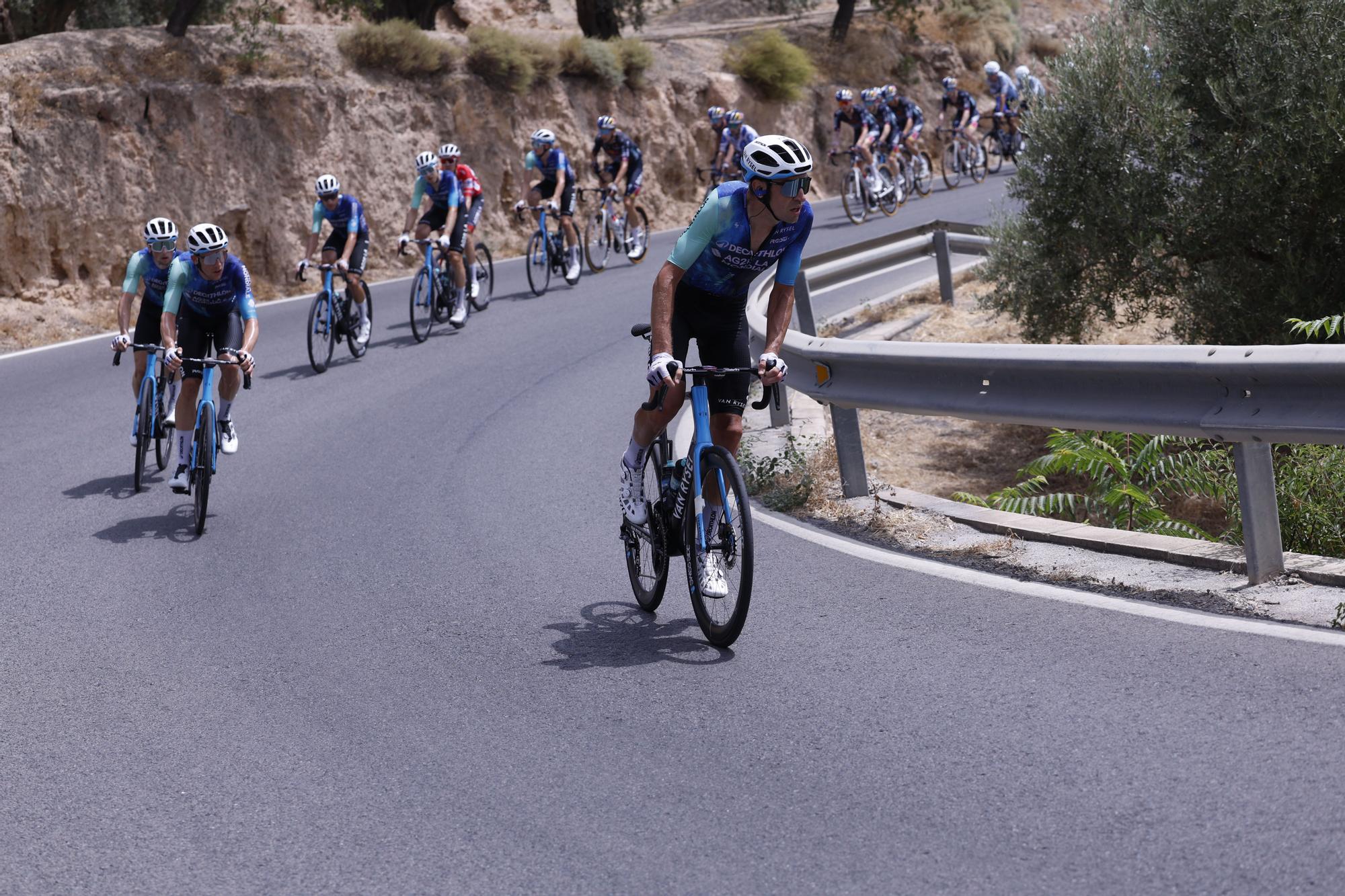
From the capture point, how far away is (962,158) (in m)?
32.5

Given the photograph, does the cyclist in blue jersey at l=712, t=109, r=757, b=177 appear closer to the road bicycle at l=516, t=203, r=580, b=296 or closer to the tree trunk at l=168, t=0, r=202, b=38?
the road bicycle at l=516, t=203, r=580, b=296

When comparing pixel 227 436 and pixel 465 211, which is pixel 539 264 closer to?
pixel 465 211

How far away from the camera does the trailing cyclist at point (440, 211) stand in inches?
639

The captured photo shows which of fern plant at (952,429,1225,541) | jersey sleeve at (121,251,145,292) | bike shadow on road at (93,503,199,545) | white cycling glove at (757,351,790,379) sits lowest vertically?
fern plant at (952,429,1225,541)

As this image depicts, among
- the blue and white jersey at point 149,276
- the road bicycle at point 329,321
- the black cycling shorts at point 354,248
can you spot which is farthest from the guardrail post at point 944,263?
the blue and white jersey at point 149,276

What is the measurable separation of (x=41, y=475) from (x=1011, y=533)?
24.3 ft

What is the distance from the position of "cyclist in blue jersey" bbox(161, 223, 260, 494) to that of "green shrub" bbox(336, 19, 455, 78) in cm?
1759

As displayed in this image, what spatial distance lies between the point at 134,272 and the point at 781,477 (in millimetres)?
5151

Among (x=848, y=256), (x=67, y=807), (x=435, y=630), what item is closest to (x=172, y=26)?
(x=848, y=256)

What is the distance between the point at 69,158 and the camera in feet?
70.0

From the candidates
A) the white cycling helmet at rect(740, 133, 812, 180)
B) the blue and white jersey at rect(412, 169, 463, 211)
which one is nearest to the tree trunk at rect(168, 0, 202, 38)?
the blue and white jersey at rect(412, 169, 463, 211)

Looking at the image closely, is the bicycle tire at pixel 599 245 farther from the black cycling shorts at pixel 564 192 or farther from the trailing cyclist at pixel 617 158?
the black cycling shorts at pixel 564 192

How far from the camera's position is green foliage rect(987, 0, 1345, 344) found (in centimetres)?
1016

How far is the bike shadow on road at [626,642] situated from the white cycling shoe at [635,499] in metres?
0.48
